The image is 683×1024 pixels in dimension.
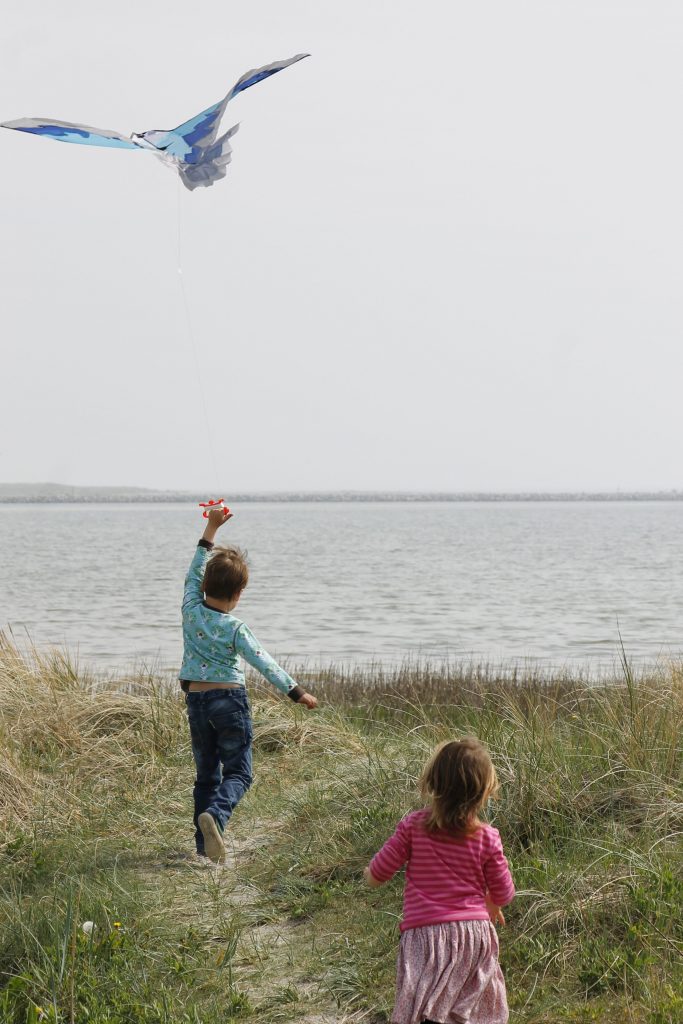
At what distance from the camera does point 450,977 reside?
334 cm

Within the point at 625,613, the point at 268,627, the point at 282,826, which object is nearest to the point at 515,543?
the point at 625,613

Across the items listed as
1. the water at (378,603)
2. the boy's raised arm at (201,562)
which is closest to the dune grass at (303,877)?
the boy's raised arm at (201,562)

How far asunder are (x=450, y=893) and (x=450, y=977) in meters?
0.25

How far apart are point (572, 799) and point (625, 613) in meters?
18.8

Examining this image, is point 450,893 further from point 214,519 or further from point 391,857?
point 214,519

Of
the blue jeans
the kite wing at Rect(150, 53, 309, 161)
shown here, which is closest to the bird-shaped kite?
the kite wing at Rect(150, 53, 309, 161)

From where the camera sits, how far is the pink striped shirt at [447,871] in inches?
134

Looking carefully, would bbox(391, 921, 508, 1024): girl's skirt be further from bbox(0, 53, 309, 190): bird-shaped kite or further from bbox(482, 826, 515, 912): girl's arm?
bbox(0, 53, 309, 190): bird-shaped kite

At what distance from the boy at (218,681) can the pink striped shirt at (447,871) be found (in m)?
2.23

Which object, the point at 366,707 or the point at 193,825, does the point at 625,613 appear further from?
the point at 193,825

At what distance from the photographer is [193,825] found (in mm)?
6191

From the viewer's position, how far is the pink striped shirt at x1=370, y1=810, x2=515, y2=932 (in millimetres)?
3410

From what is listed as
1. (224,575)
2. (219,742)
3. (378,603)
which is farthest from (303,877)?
(378,603)

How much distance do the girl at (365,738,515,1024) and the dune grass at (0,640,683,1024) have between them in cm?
57
